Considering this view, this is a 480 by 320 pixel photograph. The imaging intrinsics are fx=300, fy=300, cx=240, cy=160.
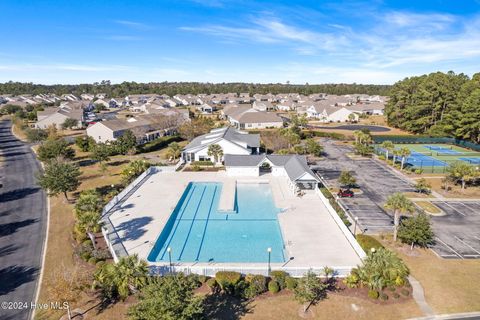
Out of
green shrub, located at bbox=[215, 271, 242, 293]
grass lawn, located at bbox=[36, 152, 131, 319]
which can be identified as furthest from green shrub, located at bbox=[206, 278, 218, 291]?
grass lawn, located at bbox=[36, 152, 131, 319]

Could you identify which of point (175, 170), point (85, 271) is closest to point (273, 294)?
point (85, 271)

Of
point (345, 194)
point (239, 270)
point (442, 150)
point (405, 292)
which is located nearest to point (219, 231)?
point (239, 270)

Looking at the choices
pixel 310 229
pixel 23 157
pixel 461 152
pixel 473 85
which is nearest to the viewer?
pixel 310 229

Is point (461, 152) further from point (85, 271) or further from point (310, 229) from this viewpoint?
point (85, 271)

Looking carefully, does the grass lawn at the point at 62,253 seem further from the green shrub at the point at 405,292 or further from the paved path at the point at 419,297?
the paved path at the point at 419,297

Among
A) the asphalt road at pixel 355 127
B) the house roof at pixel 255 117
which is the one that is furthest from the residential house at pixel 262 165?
the asphalt road at pixel 355 127

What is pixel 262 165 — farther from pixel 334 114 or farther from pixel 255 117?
pixel 334 114

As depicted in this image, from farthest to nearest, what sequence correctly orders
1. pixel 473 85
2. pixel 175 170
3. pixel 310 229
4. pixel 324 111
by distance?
pixel 324 111, pixel 473 85, pixel 175 170, pixel 310 229
